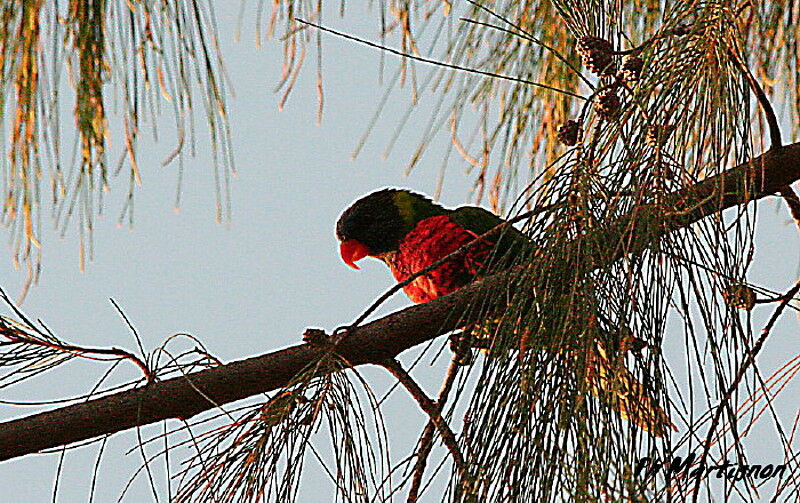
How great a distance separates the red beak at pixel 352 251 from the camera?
1.77 metres

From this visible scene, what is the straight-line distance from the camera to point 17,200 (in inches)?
47.0

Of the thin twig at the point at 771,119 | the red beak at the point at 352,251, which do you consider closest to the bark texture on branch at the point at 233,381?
the thin twig at the point at 771,119

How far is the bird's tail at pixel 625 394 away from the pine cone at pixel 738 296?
7 cm

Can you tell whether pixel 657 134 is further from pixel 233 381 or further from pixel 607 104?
pixel 233 381

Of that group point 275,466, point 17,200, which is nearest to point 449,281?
point 17,200

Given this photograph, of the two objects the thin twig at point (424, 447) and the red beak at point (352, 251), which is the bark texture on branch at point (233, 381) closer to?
the thin twig at point (424, 447)

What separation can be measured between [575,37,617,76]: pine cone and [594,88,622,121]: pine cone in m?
0.02

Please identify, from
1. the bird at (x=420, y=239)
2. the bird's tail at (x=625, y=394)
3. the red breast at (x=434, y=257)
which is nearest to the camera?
the bird's tail at (x=625, y=394)

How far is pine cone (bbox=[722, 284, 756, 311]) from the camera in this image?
61cm

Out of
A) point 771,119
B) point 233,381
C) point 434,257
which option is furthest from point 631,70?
point 434,257

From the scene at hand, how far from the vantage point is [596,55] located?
2.39ft

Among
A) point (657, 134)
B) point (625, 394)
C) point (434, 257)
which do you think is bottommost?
point (625, 394)

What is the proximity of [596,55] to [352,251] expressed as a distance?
108 centimetres

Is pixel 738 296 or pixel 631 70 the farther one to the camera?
pixel 631 70
